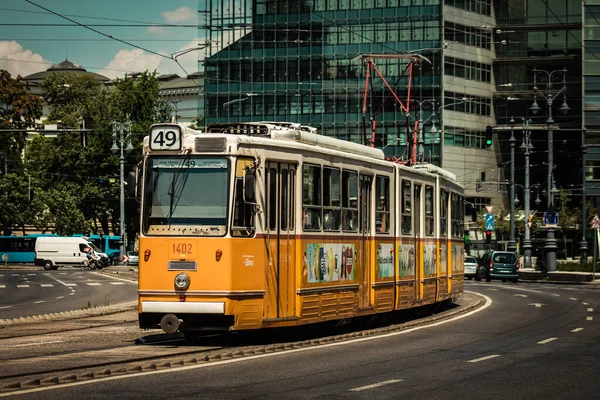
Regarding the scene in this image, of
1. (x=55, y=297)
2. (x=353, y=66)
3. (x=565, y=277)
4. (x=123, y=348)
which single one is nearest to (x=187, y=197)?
(x=123, y=348)

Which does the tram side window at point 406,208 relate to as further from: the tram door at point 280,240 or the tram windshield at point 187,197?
the tram windshield at point 187,197

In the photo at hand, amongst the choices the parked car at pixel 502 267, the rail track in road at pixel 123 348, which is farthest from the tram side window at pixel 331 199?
the parked car at pixel 502 267

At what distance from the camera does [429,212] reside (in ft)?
77.1

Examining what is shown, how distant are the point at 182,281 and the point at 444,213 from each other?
10.6 metres

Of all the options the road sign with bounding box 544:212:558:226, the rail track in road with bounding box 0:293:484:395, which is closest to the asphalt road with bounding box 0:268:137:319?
the rail track in road with bounding box 0:293:484:395

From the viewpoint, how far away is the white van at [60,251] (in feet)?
268

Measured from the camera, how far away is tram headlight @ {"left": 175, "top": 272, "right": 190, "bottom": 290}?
15.5 metres

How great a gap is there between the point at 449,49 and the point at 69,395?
80.2m

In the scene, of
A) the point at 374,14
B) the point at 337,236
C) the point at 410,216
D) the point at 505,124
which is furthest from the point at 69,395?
the point at 505,124

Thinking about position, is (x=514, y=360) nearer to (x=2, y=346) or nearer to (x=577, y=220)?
(x=2, y=346)

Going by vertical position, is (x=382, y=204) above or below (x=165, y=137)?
below

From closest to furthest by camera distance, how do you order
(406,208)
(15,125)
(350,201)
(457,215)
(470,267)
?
(350,201) → (406,208) → (457,215) → (470,267) → (15,125)

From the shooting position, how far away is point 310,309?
1700cm

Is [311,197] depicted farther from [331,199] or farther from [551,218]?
[551,218]
